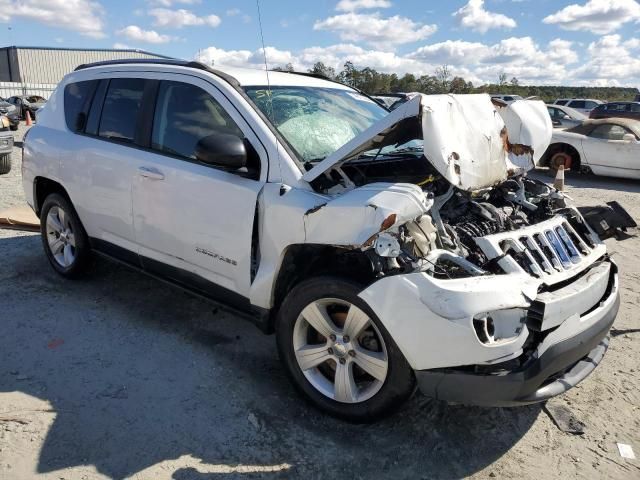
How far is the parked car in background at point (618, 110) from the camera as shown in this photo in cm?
2006

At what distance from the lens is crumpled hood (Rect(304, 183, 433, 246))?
2611 mm

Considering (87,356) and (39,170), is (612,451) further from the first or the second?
(39,170)

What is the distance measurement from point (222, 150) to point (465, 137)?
136 cm

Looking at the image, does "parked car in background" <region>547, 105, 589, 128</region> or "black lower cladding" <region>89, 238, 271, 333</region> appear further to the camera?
"parked car in background" <region>547, 105, 589, 128</region>

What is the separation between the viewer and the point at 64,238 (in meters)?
4.86

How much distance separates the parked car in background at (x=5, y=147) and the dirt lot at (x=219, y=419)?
21.9 ft

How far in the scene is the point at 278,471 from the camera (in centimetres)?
261

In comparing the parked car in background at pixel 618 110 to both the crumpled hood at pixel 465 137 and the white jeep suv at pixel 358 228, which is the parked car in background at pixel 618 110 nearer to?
the crumpled hood at pixel 465 137

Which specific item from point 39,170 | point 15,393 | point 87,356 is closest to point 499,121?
point 87,356

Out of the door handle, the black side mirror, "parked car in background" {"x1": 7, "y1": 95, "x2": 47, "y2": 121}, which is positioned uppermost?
"parked car in background" {"x1": 7, "y1": 95, "x2": 47, "y2": 121}

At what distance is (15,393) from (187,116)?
202cm

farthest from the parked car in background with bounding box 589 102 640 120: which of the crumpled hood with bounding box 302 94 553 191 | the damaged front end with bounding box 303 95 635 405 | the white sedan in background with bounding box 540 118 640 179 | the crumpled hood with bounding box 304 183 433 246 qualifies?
the crumpled hood with bounding box 304 183 433 246

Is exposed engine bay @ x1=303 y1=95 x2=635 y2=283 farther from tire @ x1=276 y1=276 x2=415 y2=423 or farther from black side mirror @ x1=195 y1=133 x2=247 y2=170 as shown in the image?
black side mirror @ x1=195 y1=133 x2=247 y2=170

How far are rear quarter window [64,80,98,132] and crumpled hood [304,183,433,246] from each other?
2.66m
